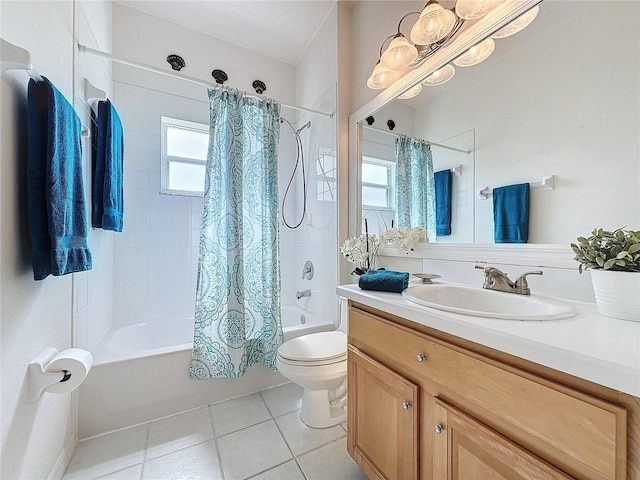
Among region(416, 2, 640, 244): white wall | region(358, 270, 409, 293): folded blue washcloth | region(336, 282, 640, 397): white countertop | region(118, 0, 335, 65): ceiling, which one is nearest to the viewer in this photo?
region(336, 282, 640, 397): white countertop

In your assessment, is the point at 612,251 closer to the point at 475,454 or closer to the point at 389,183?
the point at 475,454

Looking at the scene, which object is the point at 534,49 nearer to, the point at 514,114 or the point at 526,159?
the point at 514,114

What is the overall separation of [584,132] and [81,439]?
8.48 feet

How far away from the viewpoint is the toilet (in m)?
1.42

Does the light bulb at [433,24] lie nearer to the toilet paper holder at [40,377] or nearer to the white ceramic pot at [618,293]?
the white ceramic pot at [618,293]

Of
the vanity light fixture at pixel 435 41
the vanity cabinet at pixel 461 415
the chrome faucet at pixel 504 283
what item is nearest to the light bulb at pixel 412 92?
the vanity light fixture at pixel 435 41

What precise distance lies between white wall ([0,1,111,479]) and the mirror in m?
1.69

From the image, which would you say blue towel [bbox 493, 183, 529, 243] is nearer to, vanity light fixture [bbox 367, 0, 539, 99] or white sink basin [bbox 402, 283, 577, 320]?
white sink basin [bbox 402, 283, 577, 320]

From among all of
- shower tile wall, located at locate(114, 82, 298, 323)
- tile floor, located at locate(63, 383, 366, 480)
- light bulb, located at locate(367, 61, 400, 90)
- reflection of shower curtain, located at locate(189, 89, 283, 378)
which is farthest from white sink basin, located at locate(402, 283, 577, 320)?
shower tile wall, located at locate(114, 82, 298, 323)

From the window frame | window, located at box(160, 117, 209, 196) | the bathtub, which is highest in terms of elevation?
window, located at box(160, 117, 209, 196)

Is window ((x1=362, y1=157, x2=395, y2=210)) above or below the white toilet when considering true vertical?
above

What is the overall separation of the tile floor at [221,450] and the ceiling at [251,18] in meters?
2.80

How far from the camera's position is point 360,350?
1131 millimetres

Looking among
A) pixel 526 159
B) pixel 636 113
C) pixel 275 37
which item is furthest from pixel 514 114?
pixel 275 37
